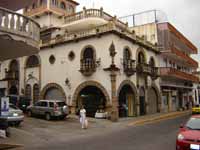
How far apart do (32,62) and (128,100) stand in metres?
12.3

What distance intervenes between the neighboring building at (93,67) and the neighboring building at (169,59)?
197 cm

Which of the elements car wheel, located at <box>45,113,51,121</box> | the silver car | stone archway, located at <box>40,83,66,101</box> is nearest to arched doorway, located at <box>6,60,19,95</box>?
stone archway, located at <box>40,83,66,101</box>

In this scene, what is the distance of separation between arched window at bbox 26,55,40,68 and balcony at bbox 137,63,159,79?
11.6 metres

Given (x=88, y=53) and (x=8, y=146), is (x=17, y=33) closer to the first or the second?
(x=8, y=146)

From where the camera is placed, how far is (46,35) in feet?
111

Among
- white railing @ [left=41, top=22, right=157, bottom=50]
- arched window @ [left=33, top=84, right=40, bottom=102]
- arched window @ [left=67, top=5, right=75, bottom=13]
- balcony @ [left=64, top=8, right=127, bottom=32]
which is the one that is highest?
arched window @ [left=67, top=5, right=75, bottom=13]

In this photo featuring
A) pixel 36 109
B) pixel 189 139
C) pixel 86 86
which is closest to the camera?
pixel 189 139

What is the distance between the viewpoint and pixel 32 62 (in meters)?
34.2

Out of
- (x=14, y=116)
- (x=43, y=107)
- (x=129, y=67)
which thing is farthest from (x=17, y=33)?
(x=129, y=67)

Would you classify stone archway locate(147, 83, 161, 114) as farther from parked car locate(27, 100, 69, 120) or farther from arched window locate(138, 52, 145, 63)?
parked car locate(27, 100, 69, 120)

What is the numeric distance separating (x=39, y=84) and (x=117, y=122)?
11749 millimetres

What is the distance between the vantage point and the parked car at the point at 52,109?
982 inches

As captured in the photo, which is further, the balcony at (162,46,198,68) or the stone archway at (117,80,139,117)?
the balcony at (162,46,198,68)

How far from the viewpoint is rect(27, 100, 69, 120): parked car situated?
25.0 m
